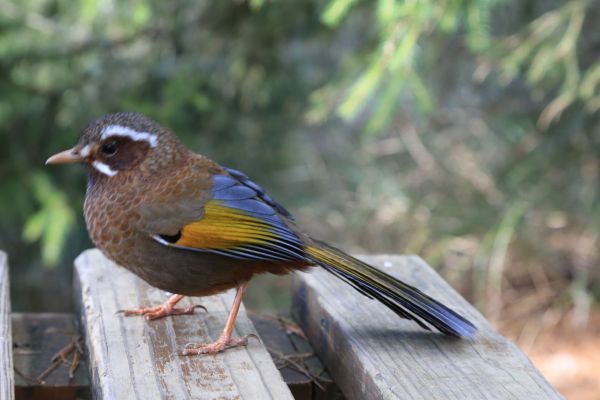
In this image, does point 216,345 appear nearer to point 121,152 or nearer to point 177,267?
point 177,267

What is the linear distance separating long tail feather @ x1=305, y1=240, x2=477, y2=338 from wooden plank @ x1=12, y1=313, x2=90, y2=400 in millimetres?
815

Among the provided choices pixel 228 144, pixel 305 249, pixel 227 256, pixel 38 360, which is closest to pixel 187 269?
pixel 227 256

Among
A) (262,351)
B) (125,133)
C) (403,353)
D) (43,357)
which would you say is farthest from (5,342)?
(403,353)

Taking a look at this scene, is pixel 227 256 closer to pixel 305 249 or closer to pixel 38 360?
pixel 305 249

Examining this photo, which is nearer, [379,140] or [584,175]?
[584,175]

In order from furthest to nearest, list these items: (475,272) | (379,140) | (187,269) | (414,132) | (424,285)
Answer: (379,140) < (414,132) < (475,272) < (424,285) < (187,269)

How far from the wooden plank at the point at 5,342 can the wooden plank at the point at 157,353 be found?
0.70ft

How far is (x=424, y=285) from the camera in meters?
3.05

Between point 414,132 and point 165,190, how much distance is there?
16.6ft

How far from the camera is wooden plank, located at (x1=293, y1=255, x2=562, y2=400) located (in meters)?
2.23

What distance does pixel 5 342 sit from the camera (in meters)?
2.46

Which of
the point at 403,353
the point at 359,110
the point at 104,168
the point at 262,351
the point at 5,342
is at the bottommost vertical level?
the point at 403,353

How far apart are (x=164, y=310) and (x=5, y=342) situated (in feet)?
1.63

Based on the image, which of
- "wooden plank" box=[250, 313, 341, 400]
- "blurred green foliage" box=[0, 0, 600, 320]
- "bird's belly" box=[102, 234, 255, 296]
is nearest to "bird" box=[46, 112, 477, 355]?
"bird's belly" box=[102, 234, 255, 296]
